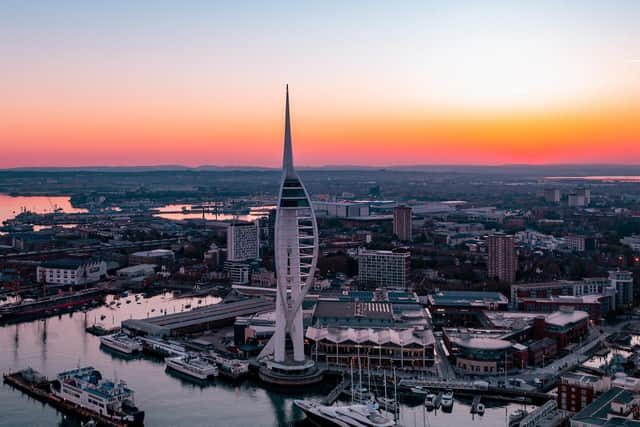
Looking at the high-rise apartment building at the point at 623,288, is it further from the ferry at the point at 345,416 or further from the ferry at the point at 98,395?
the ferry at the point at 98,395

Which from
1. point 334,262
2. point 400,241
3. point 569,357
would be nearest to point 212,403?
point 569,357

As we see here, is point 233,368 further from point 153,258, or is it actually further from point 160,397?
point 153,258

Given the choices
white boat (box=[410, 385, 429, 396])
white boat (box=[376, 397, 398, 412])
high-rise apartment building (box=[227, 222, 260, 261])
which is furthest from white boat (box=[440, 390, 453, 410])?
high-rise apartment building (box=[227, 222, 260, 261])

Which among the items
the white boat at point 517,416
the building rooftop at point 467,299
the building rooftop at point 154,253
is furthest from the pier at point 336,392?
the building rooftop at point 154,253

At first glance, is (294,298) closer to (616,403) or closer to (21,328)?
(616,403)

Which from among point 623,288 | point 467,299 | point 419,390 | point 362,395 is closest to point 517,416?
point 419,390

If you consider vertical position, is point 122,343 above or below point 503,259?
below

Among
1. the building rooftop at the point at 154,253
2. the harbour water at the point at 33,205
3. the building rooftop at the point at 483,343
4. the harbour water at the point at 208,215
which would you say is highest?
the harbour water at the point at 33,205
